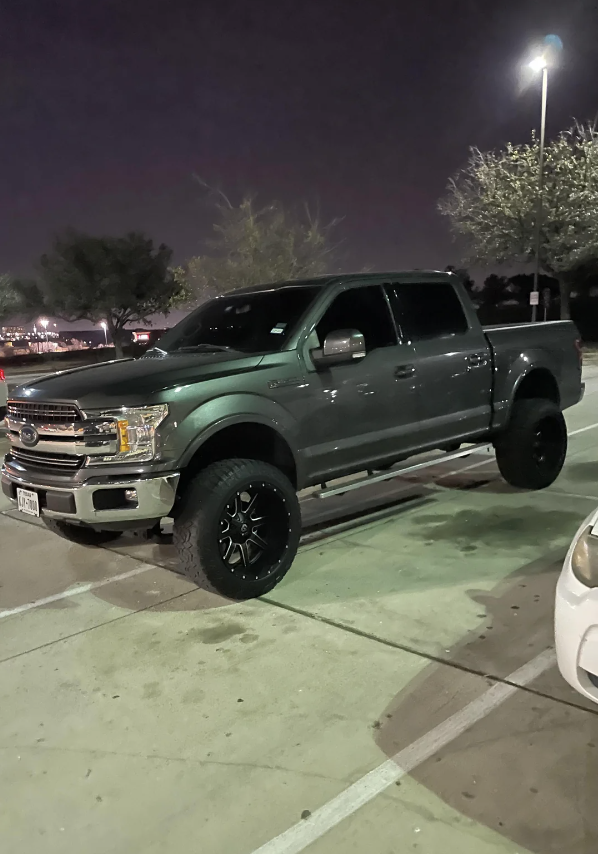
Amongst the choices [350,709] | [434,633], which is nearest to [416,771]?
[350,709]

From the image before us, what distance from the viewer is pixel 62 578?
5066 mm

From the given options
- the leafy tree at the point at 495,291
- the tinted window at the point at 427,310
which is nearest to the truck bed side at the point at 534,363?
the tinted window at the point at 427,310

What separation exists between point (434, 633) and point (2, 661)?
234 centimetres

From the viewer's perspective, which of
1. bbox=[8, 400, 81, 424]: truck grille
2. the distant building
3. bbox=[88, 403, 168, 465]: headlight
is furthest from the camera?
the distant building

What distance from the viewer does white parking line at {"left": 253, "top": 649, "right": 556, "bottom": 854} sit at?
2.41 meters

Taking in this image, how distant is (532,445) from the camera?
648 cm

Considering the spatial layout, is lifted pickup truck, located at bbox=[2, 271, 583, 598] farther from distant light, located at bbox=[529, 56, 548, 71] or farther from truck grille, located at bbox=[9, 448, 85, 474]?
distant light, located at bbox=[529, 56, 548, 71]

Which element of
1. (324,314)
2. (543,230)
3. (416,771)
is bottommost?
(416,771)

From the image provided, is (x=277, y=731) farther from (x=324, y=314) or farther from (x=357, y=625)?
(x=324, y=314)

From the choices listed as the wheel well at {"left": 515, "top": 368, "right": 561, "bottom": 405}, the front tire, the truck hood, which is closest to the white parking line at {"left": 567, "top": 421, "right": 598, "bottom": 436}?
the wheel well at {"left": 515, "top": 368, "right": 561, "bottom": 405}

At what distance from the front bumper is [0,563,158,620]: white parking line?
0.83m

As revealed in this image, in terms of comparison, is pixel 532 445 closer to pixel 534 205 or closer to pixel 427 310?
pixel 427 310

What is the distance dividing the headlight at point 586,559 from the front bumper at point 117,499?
2.24 m

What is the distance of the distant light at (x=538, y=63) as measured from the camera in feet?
74.6
